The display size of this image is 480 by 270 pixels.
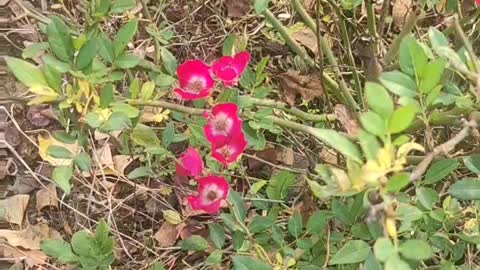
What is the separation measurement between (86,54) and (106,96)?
0.19ft

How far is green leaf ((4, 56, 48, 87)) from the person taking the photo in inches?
39.6

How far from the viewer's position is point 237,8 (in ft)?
6.68

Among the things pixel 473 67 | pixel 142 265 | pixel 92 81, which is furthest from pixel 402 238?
pixel 142 265

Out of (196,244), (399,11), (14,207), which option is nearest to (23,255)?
(14,207)

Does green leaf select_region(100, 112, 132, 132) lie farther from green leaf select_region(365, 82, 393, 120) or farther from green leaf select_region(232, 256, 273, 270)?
green leaf select_region(365, 82, 393, 120)

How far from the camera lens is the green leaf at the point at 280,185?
4.40 feet

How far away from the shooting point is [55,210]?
6.18 feet

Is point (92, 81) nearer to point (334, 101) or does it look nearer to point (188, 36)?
point (334, 101)

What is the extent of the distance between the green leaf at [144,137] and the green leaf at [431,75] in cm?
52

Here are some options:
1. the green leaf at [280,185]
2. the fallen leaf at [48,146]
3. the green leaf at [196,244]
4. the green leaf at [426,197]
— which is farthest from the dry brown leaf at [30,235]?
the green leaf at [426,197]

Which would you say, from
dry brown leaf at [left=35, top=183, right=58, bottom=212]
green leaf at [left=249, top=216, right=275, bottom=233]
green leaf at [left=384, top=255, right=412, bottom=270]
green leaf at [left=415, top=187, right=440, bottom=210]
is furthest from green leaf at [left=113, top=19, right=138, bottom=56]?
dry brown leaf at [left=35, top=183, right=58, bottom=212]

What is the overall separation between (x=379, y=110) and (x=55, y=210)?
1.24 metres

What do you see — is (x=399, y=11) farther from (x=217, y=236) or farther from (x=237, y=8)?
(x=217, y=236)

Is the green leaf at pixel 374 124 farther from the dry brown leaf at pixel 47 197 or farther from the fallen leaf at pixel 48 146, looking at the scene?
the dry brown leaf at pixel 47 197
